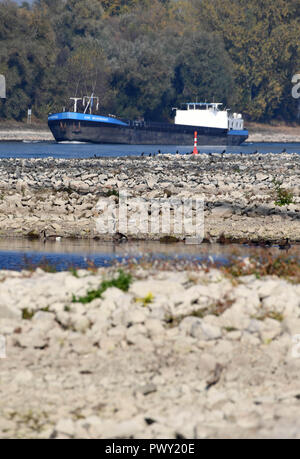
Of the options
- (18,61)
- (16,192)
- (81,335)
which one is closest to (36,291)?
(81,335)

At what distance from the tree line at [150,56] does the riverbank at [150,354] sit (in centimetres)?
8656

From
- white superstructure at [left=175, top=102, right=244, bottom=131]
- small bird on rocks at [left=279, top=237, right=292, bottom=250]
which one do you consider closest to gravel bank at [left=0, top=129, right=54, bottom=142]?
white superstructure at [left=175, top=102, right=244, bottom=131]

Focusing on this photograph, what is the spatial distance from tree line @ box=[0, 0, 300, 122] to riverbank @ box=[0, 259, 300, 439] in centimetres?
8656

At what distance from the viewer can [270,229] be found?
19688 mm

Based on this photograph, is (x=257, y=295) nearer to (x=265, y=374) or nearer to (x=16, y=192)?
(x=265, y=374)

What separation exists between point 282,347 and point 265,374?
600mm

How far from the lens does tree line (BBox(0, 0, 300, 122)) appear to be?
98.2m

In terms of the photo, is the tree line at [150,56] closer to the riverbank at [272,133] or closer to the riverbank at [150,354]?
the riverbank at [272,133]

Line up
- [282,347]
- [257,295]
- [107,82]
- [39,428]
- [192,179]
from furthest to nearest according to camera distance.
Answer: [107,82]
[192,179]
[257,295]
[282,347]
[39,428]

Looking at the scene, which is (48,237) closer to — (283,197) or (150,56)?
(283,197)

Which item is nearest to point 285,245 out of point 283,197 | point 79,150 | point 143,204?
point 283,197

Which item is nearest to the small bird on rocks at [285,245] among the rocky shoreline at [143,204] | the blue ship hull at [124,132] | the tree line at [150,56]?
the rocky shoreline at [143,204]

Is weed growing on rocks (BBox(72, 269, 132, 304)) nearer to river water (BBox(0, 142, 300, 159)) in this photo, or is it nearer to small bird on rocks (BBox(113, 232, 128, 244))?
small bird on rocks (BBox(113, 232, 128, 244))
